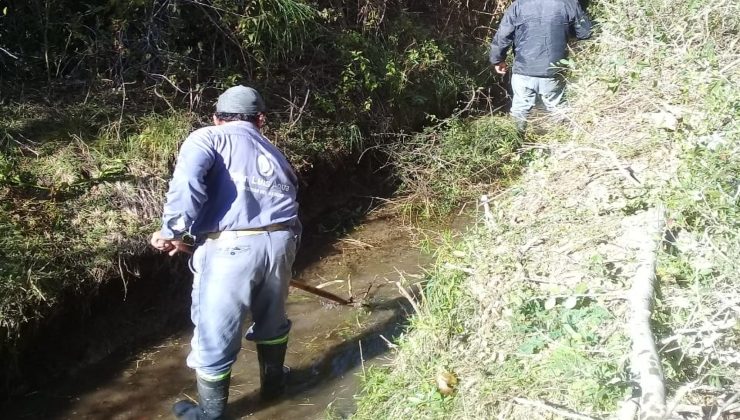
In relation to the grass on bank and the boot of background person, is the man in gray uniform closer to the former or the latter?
the grass on bank

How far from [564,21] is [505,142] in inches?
53.4

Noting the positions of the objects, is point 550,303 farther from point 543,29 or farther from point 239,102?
point 543,29

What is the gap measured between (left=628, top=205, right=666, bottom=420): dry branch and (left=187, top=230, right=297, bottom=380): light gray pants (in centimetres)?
194

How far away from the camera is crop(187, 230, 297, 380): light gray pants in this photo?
3.61 meters

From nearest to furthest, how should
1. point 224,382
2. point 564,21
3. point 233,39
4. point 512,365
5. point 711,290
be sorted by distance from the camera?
point 711,290 → point 512,365 → point 224,382 → point 233,39 → point 564,21

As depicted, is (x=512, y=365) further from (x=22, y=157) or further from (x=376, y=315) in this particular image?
(x=22, y=157)

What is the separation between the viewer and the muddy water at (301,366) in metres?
4.25

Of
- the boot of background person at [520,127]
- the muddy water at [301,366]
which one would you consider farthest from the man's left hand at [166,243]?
the boot of background person at [520,127]

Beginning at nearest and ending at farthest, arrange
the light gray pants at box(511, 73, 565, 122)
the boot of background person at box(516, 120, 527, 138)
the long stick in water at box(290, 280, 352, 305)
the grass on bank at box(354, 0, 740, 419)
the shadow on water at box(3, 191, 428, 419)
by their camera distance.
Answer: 1. the grass on bank at box(354, 0, 740, 419)
2. the shadow on water at box(3, 191, 428, 419)
3. the long stick in water at box(290, 280, 352, 305)
4. the light gray pants at box(511, 73, 565, 122)
5. the boot of background person at box(516, 120, 527, 138)

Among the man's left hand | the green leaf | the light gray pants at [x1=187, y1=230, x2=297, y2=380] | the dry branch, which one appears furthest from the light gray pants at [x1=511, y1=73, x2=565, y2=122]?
the man's left hand

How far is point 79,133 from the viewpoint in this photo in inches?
208

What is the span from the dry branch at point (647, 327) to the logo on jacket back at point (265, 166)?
2.04 meters

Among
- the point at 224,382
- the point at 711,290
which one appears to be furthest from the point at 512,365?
the point at 224,382

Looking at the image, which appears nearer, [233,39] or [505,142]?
[233,39]
